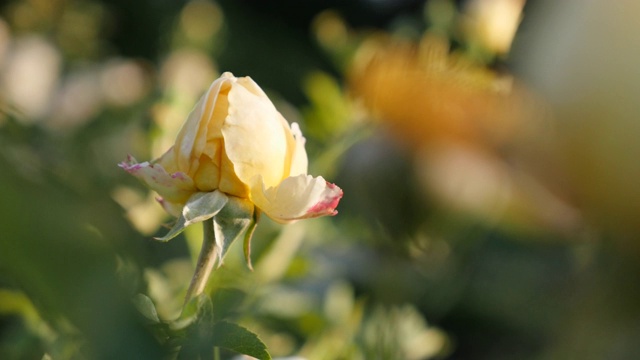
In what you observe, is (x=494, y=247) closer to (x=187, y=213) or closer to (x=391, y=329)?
(x=391, y=329)

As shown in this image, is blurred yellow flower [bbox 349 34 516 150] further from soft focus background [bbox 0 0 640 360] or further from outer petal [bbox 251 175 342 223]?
outer petal [bbox 251 175 342 223]

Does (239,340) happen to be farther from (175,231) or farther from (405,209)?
(405,209)

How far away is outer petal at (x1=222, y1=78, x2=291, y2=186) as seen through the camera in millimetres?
211

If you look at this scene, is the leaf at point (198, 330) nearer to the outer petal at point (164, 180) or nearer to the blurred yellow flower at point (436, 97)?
the outer petal at point (164, 180)

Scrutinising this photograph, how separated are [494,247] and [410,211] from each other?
0.90 feet

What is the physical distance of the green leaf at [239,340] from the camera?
6.5 inches

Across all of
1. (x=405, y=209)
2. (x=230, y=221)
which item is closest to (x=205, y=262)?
(x=230, y=221)

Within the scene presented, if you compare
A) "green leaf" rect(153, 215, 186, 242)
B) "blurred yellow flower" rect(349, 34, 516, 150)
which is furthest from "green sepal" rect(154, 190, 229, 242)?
"blurred yellow flower" rect(349, 34, 516, 150)

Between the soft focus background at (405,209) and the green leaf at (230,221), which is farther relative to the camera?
the green leaf at (230,221)

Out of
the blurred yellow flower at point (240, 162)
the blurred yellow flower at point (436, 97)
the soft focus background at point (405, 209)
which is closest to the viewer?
the soft focus background at point (405, 209)

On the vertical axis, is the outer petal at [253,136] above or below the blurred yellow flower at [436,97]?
above

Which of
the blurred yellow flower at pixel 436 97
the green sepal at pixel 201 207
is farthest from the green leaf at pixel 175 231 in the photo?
the blurred yellow flower at pixel 436 97

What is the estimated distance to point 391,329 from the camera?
297 mm

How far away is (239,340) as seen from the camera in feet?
0.56
